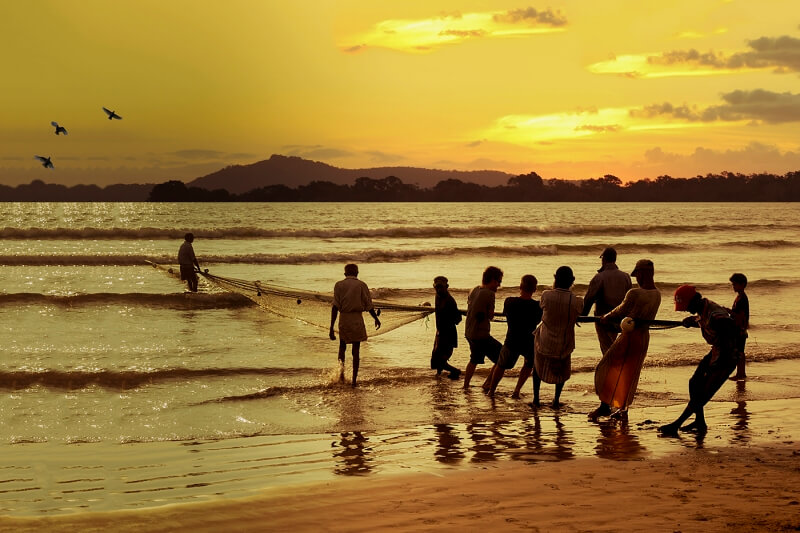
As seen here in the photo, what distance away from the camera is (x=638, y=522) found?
5586 mm

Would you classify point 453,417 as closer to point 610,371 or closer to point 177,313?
point 610,371

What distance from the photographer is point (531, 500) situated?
6.14m

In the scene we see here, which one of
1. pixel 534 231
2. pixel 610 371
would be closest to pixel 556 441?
pixel 610 371

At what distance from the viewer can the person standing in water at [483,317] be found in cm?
1067

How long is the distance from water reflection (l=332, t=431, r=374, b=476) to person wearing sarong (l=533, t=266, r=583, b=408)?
242 cm

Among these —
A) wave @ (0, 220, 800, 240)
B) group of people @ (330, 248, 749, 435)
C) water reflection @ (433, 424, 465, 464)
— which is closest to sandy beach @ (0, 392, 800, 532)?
water reflection @ (433, 424, 465, 464)

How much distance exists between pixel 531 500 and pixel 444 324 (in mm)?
5882

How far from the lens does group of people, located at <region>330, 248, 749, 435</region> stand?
26.7ft

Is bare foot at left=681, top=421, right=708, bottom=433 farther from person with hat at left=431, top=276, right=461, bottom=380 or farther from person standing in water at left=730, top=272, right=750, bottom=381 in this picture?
person with hat at left=431, top=276, right=461, bottom=380

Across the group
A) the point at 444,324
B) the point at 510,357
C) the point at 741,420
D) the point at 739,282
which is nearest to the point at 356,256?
the point at 444,324

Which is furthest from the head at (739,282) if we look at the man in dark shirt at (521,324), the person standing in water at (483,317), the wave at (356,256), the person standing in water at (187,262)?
the wave at (356,256)

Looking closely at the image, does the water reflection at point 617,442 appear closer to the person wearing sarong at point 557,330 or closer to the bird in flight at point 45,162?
the person wearing sarong at point 557,330

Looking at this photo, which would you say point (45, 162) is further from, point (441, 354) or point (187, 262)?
point (441, 354)

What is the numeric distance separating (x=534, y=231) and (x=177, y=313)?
→ 136 feet
